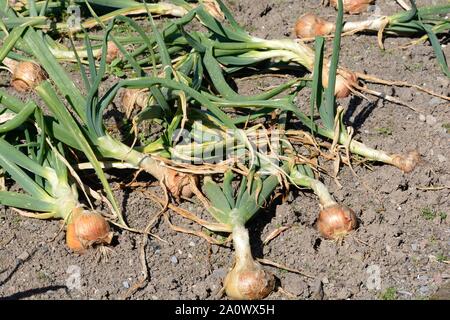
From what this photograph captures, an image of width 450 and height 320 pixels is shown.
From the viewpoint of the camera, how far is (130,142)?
3199mm

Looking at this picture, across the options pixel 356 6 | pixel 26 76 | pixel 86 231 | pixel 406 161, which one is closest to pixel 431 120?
pixel 406 161

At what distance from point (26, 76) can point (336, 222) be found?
1.31 m

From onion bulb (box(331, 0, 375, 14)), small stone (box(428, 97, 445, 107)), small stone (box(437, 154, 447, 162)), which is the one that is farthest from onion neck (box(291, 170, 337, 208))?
onion bulb (box(331, 0, 375, 14))

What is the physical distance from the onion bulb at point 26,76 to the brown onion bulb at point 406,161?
1340 mm

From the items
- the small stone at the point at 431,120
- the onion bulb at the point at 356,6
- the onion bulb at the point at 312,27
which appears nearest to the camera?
the small stone at the point at 431,120

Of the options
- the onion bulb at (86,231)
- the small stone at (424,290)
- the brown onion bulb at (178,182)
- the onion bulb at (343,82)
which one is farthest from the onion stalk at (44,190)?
the onion bulb at (343,82)

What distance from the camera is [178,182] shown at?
2977 millimetres

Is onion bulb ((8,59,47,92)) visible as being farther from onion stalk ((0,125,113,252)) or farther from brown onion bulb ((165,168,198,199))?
brown onion bulb ((165,168,198,199))

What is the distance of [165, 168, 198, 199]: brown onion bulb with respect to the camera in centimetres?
298

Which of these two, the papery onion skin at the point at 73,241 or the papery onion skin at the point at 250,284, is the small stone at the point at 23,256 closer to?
the papery onion skin at the point at 73,241

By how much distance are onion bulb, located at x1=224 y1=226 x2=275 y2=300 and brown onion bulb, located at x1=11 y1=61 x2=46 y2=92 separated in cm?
115

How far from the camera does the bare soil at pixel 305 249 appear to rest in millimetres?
2717

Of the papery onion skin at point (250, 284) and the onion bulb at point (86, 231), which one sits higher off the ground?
the onion bulb at point (86, 231)

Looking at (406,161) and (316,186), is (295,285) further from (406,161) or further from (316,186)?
(406,161)
